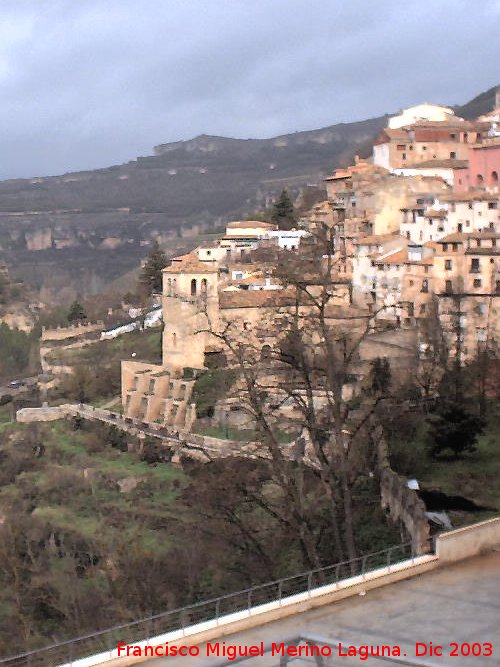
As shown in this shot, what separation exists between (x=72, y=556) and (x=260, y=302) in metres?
15.3

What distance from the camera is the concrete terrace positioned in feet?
35.4

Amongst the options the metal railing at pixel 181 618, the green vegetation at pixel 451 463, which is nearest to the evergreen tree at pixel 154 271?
the green vegetation at pixel 451 463

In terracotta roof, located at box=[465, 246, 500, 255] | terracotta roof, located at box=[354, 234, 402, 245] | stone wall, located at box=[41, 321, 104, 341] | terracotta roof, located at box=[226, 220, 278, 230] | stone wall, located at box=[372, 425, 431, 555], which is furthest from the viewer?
terracotta roof, located at box=[226, 220, 278, 230]

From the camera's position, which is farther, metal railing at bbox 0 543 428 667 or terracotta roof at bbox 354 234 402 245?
terracotta roof at bbox 354 234 402 245

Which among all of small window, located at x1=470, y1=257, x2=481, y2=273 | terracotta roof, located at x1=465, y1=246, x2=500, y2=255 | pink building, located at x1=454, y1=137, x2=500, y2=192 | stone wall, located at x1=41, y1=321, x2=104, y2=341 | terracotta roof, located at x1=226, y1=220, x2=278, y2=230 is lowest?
stone wall, located at x1=41, y1=321, x2=104, y2=341

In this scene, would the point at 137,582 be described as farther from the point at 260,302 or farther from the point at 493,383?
the point at 260,302

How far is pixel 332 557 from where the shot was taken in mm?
18031

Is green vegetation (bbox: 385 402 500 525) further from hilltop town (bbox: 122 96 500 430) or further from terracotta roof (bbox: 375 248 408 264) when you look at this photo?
terracotta roof (bbox: 375 248 408 264)

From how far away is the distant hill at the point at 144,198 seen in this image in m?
130

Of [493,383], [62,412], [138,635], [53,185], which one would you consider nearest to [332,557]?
[138,635]

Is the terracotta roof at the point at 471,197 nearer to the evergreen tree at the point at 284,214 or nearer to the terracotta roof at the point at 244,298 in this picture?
the terracotta roof at the point at 244,298

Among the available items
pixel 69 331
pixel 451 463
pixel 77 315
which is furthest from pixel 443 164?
pixel 451 463

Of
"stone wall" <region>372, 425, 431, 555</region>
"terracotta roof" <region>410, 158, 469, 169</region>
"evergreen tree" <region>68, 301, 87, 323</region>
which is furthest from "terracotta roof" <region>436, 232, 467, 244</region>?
"evergreen tree" <region>68, 301, 87, 323</region>

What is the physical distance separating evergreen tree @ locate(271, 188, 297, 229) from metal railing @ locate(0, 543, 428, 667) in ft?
155
